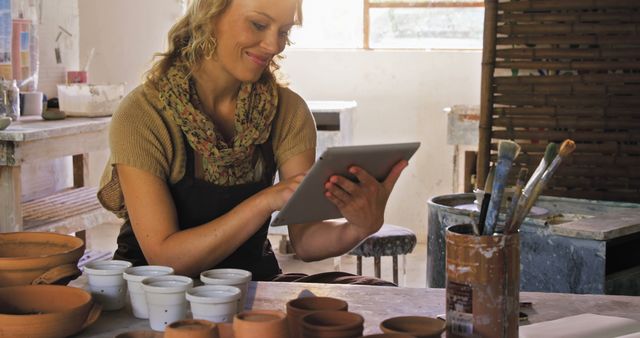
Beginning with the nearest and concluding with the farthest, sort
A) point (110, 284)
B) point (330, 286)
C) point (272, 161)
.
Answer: point (110, 284) → point (330, 286) → point (272, 161)

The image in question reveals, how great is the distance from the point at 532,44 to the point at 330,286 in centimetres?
181

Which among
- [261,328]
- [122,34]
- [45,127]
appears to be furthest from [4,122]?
[122,34]

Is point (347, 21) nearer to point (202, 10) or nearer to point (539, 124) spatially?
point (539, 124)

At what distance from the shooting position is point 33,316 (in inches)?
62.1

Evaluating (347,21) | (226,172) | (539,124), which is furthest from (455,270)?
(347,21)

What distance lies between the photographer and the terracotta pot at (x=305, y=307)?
1565 millimetres

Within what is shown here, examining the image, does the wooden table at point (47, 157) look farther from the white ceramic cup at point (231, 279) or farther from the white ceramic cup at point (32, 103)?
the white ceramic cup at point (231, 279)

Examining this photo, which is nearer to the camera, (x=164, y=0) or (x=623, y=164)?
(x=623, y=164)

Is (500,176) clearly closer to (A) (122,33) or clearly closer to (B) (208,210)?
(B) (208,210)

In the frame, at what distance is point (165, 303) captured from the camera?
170 cm

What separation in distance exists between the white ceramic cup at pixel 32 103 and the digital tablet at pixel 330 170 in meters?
2.71

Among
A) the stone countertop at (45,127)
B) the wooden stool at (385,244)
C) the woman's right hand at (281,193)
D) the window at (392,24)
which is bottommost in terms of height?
the wooden stool at (385,244)

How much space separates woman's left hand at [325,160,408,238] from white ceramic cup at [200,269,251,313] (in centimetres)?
28

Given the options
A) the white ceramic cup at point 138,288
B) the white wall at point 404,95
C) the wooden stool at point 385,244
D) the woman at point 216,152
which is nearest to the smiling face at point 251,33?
the woman at point 216,152
